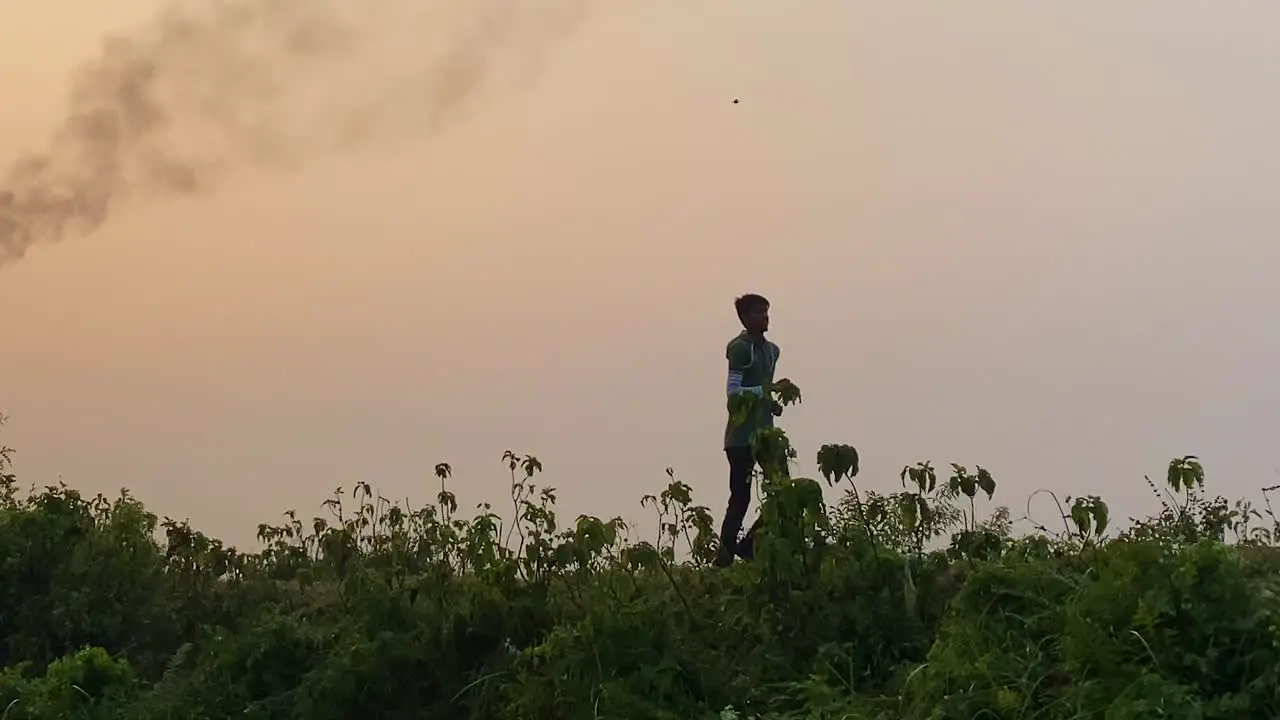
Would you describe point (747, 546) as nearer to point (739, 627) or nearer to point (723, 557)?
point (723, 557)

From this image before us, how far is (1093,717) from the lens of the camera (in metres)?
4.60

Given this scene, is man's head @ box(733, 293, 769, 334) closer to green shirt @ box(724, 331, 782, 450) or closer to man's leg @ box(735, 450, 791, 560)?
green shirt @ box(724, 331, 782, 450)

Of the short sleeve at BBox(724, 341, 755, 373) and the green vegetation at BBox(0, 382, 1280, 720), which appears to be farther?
the short sleeve at BBox(724, 341, 755, 373)

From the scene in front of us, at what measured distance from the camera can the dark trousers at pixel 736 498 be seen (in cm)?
818

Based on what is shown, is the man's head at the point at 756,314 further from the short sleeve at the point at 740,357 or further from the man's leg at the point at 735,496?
the man's leg at the point at 735,496

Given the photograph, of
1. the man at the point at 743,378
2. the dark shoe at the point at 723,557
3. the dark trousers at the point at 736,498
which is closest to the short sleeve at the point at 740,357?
the man at the point at 743,378

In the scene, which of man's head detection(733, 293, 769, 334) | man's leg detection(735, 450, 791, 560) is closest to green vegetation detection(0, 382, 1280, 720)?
man's leg detection(735, 450, 791, 560)

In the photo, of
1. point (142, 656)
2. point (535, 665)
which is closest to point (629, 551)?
point (535, 665)

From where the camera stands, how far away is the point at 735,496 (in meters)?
8.30

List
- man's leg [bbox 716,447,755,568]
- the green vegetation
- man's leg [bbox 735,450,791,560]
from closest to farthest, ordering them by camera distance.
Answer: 1. the green vegetation
2. man's leg [bbox 735,450,791,560]
3. man's leg [bbox 716,447,755,568]

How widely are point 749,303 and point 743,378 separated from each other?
0.50 meters

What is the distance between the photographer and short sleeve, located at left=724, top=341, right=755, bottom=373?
8359 millimetres

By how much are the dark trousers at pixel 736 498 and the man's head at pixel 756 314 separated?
0.81 meters

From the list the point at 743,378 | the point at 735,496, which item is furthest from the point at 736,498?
the point at 743,378
